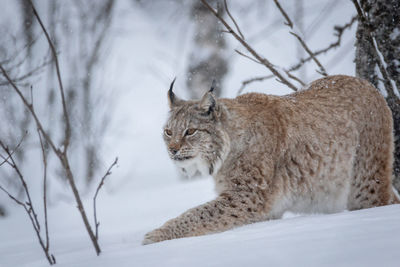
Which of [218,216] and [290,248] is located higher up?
[218,216]

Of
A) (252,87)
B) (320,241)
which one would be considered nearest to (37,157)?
(252,87)

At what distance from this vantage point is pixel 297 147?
3.67 meters

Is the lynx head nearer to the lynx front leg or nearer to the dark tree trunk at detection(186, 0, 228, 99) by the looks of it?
the lynx front leg

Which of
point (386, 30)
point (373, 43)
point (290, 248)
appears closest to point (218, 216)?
point (290, 248)

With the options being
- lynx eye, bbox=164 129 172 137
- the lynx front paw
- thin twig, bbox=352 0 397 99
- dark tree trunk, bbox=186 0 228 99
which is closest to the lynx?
lynx eye, bbox=164 129 172 137

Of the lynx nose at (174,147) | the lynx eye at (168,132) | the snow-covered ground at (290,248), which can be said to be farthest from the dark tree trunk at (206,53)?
the snow-covered ground at (290,248)

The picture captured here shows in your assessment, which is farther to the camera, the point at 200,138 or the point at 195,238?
the point at 200,138

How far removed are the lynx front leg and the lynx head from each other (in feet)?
1.27

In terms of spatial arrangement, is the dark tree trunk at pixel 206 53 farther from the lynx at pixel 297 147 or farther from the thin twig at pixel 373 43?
the thin twig at pixel 373 43

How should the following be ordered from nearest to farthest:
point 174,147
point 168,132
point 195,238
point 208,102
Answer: point 195,238 < point 174,147 < point 208,102 < point 168,132

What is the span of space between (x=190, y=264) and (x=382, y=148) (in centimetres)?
262

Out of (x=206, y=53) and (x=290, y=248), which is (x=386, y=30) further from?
(x=206, y=53)

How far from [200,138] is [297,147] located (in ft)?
2.85

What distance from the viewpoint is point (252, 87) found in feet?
43.4
